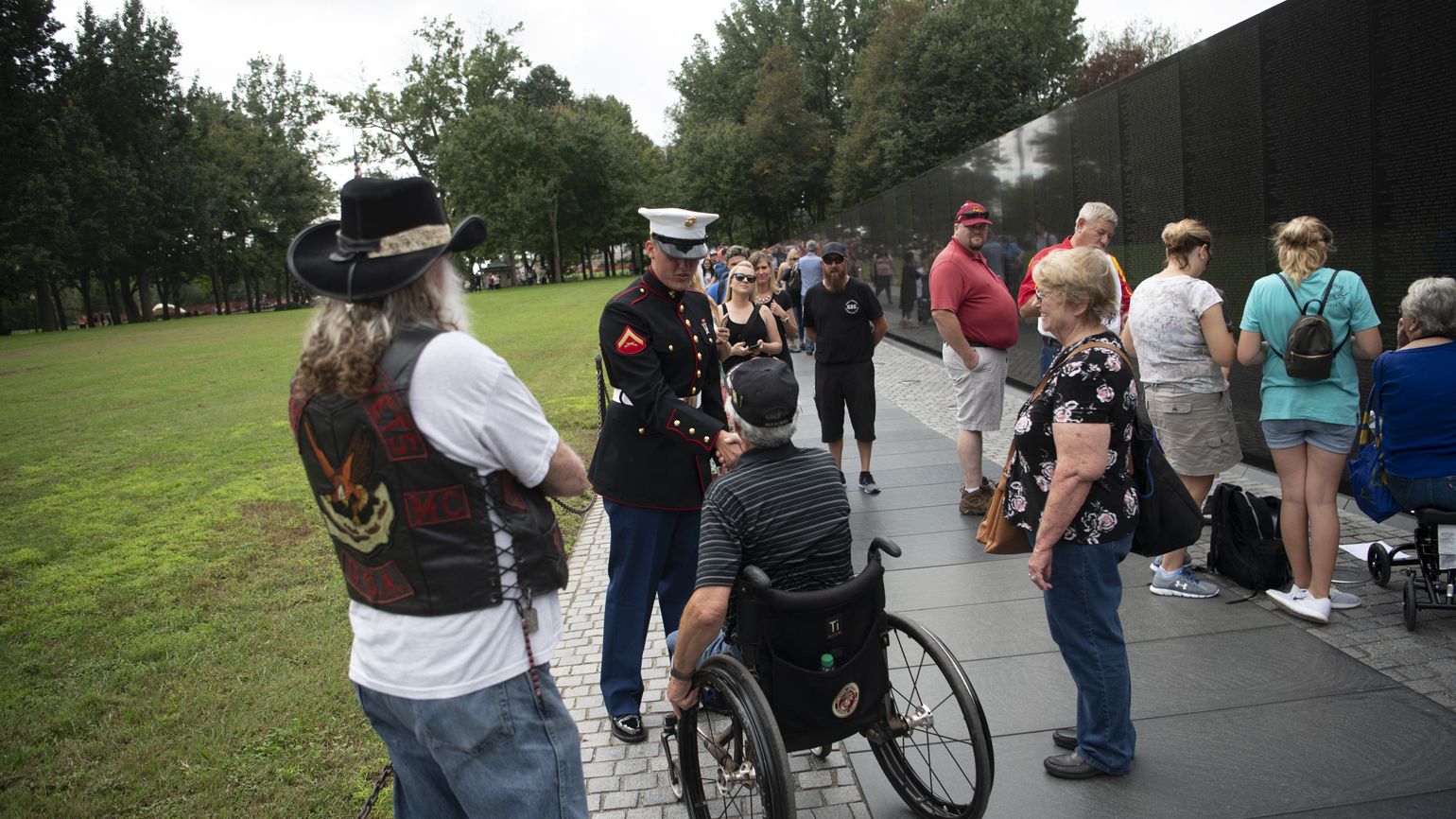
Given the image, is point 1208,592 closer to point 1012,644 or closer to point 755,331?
point 1012,644

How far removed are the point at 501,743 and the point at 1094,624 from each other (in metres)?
1.99

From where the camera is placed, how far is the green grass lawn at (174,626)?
160 inches

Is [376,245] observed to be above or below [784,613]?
above

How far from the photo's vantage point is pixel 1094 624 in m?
3.25

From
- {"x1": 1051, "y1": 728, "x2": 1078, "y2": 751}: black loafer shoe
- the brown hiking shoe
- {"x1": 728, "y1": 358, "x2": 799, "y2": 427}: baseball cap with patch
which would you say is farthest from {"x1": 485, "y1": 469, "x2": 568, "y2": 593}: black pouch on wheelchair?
the brown hiking shoe

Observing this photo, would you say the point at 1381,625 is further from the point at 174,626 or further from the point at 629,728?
the point at 174,626

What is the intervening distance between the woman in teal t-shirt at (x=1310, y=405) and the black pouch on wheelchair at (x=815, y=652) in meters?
2.72

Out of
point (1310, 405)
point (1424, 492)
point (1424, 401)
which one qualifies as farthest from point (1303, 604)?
point (1424, 401)

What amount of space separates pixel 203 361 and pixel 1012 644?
2612cm

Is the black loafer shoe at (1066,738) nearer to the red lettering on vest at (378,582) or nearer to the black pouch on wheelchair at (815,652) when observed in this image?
the black pouch on wheelchair at (815,652)

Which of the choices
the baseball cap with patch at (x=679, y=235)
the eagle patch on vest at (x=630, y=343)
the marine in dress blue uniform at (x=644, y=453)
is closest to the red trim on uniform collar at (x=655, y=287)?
the marine in dress blue uniform at (x=644, y=453)

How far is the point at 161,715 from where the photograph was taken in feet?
15.4

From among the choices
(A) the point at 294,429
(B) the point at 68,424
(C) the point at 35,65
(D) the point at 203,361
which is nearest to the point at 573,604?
(A) the point at 294,429

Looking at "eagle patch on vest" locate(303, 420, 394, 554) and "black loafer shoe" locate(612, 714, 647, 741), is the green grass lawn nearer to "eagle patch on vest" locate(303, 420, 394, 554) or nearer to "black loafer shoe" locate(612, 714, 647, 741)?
"black loafer shoe" locate(612, 714, 647, 741)
